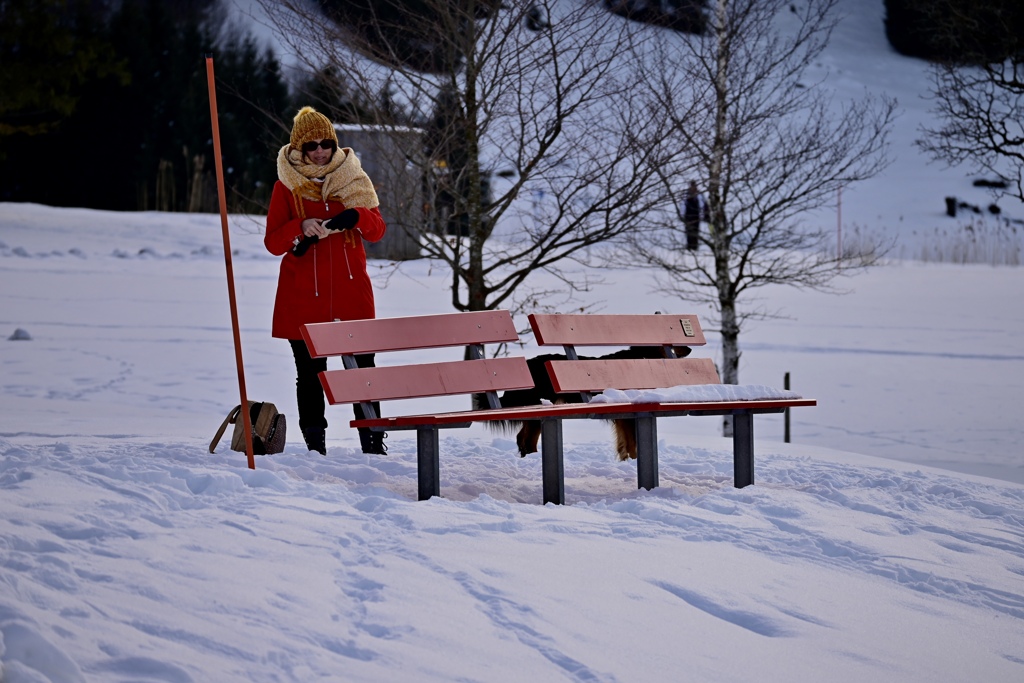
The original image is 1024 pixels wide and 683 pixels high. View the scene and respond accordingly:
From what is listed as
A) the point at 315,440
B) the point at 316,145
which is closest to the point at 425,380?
the point at 315,440

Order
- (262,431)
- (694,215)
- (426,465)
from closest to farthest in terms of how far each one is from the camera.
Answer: (426,465) → (262,431) → (694,215)

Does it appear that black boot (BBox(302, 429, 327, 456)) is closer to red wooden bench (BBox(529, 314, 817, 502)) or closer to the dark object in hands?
the dark object in hands

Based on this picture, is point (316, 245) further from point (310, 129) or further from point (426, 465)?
point (426, 465)

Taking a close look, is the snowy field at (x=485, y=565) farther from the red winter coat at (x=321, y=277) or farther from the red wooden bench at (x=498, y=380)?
the red winter coat at (x=321, y=277)

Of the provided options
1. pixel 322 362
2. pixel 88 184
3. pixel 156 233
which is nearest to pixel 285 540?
pixel 322 362

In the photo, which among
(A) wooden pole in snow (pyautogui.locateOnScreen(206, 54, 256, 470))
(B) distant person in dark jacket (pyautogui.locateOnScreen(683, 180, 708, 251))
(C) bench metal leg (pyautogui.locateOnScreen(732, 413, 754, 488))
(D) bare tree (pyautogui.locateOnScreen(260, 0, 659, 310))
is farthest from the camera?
(B) distant person in dark jacket (pyautogui.locateOnScreen(683, 180, 708, 251))

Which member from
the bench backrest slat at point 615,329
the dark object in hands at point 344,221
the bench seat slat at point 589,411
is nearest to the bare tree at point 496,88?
the bench backrest slat at point 615,329

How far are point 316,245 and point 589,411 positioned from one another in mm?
1896

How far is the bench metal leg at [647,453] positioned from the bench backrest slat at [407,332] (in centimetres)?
84

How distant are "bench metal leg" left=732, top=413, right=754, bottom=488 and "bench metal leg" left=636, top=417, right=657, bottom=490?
518mm

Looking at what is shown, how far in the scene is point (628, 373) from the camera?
21.7 feet

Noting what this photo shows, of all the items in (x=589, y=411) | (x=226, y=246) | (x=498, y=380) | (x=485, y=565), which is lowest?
(x=485, y=565)

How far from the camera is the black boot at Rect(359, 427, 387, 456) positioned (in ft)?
21.6

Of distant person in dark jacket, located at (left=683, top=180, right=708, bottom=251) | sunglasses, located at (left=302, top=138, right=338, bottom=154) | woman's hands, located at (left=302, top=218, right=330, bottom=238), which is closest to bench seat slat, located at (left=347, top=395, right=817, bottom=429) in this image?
woman's hands, located at (left=302, top=218, right=330, bottom=238)
